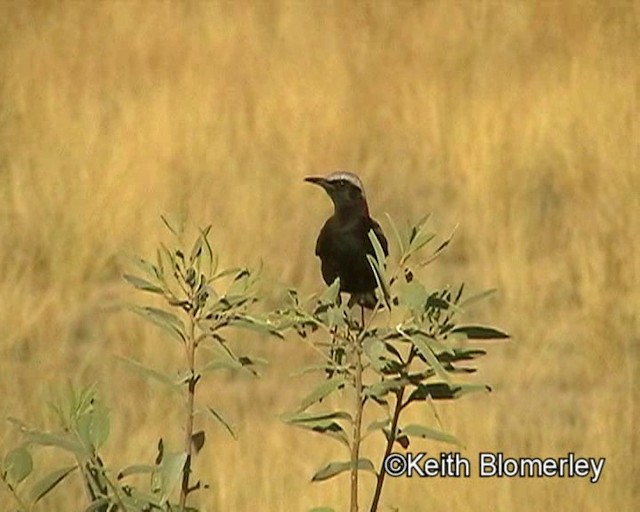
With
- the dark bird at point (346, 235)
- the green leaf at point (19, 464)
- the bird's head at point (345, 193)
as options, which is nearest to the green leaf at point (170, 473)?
the green leaf at point (19, 464)

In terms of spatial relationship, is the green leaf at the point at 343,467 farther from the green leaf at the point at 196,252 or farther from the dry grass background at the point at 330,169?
the dry grass background at the point at 330,169

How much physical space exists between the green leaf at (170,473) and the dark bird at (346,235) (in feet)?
2.26

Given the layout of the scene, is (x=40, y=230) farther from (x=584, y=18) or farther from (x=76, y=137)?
(x=584, y=18)

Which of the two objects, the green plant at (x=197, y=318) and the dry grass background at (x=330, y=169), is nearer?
the green plant at (x=197, y=318)

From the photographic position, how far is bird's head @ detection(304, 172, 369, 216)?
5.53ft

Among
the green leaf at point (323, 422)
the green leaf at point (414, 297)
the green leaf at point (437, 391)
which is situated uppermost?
the green leaf at point (414, 297)

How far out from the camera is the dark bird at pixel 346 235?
5.24 ft

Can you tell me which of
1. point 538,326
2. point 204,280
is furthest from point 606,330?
point 204,280

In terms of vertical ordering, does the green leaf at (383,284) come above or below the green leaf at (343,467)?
above

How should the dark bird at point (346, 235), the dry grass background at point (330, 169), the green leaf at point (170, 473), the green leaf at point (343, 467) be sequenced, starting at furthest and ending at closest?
1. the dry grass background at point (330, 169)
2. the dark bird at point (346, 235)
3. the green leaf at point (343, 467)
4. the green leaf at point (170, 473)

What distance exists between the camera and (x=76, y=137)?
186 cm

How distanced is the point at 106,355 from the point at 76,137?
13.5 inches

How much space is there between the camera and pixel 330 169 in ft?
6.10

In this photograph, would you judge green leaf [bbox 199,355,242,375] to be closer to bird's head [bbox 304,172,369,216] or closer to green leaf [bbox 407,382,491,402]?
green leaf [bbox 407,382,491,402]
